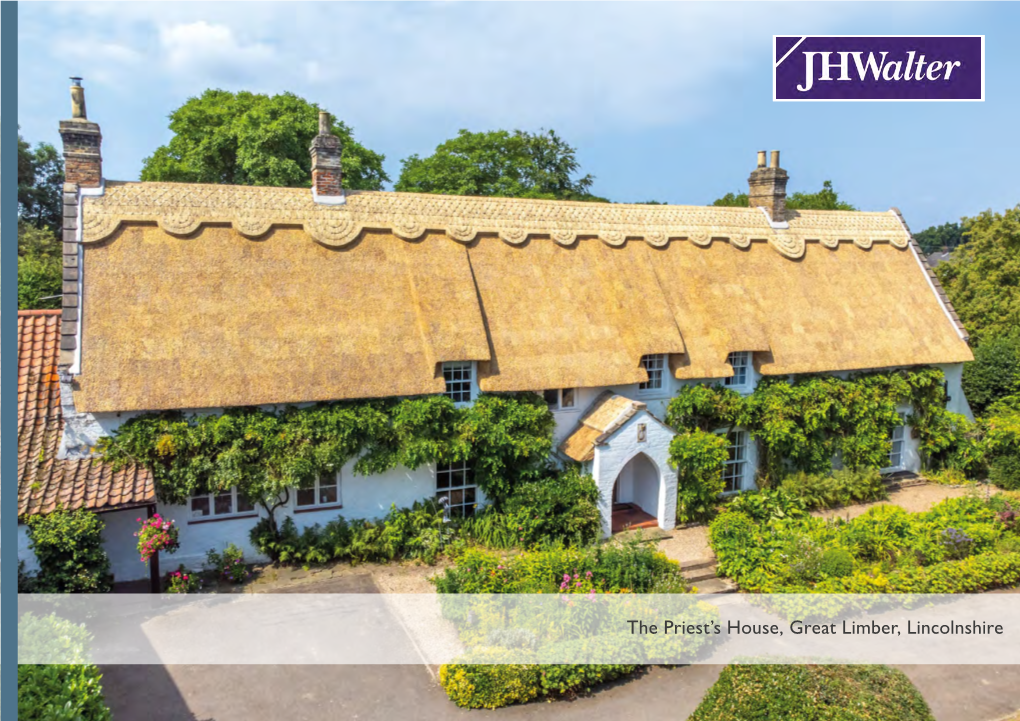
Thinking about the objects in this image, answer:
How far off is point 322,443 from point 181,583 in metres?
3.53

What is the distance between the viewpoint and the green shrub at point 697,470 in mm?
16391

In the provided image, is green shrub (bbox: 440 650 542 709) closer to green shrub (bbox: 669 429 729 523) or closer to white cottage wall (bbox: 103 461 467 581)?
white cottage wall (bbox: 103 461 467 581)

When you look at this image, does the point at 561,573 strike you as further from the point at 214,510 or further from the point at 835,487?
the point at 835,487

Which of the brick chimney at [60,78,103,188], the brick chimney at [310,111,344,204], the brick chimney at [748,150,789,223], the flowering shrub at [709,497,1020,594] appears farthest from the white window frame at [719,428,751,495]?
the brick chimney at [60,78,103,188]

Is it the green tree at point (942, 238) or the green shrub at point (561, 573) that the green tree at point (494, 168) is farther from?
the green tree at point (942, 238)

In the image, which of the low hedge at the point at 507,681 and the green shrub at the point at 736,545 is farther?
the green shrub at the point at 736,545

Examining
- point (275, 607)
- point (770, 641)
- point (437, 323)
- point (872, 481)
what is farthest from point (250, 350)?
point (872, 481)

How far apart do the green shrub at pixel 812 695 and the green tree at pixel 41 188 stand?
46.8m

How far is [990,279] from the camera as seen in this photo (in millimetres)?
28891

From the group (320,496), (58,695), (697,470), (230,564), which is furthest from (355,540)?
(697,470)

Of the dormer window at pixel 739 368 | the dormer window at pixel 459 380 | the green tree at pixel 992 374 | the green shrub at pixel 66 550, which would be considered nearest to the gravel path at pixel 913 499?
the dormer window at pixel 739 368

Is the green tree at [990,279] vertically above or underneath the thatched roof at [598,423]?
above

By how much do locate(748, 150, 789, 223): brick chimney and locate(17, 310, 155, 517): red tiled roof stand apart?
17817 mm

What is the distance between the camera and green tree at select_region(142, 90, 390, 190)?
93.4 feet
